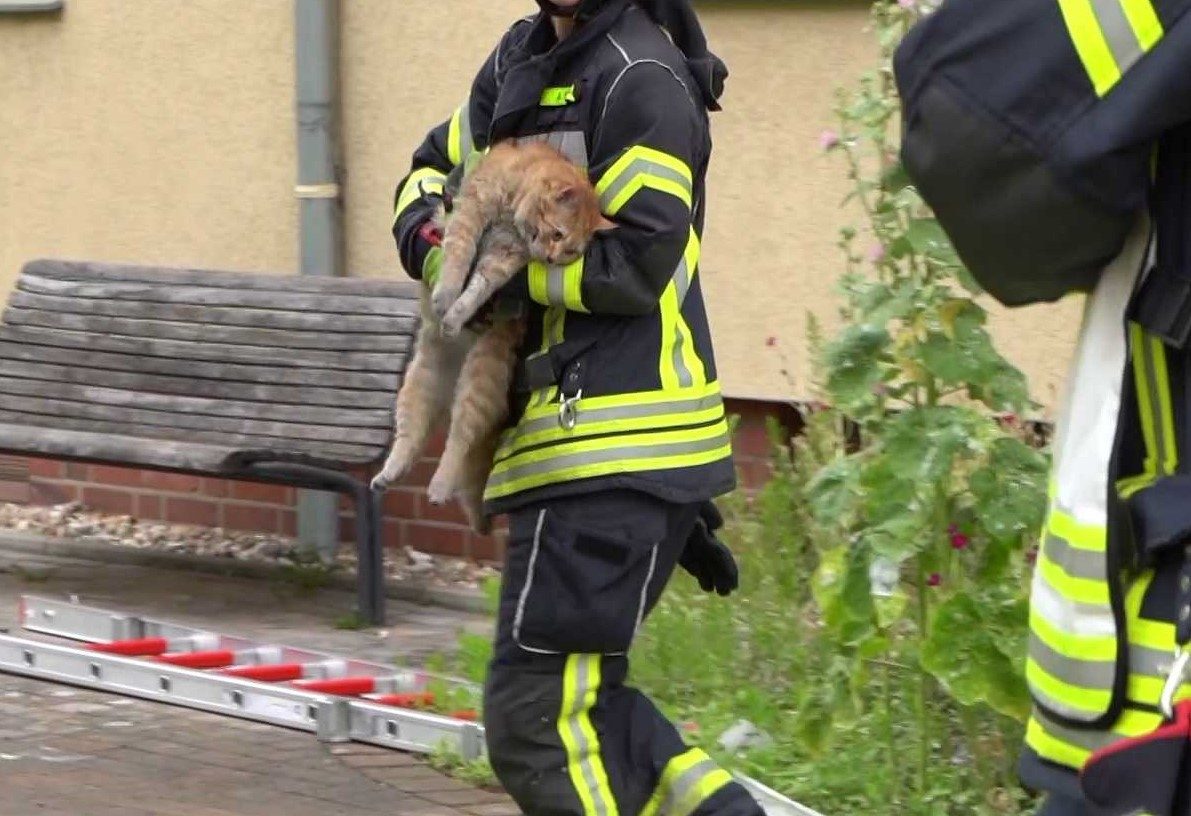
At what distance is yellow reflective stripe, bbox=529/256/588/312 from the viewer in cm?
382

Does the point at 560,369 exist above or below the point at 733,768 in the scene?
above

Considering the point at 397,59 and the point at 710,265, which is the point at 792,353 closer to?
the point at 710,265

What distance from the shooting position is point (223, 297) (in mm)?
7754

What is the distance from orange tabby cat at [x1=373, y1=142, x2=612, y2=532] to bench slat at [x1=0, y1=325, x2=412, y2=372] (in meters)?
3.05

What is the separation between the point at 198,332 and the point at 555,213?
4.14m

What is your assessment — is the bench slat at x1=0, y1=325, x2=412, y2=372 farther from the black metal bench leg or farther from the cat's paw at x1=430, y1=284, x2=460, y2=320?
the cat's paw at x1=430, y1=284, x2=460, y2=320

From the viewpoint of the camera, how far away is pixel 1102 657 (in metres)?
2.16

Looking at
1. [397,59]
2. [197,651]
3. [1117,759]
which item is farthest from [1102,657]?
[397,59]

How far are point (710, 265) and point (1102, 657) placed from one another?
5.09m

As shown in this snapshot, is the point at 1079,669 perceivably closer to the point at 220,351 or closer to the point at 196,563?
the point at 220,351

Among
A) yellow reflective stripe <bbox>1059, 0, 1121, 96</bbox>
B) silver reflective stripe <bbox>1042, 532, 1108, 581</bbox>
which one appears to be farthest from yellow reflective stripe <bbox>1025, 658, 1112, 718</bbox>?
yellow reflective stripe <bbox>1059, 0, 1121, 96</bbox>

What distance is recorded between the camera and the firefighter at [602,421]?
3.86 metres

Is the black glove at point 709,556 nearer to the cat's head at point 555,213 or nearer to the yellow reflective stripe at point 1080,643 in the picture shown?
the cat's head at point 555,213

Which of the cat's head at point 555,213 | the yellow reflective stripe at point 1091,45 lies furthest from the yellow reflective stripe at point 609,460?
the yellow reflective stripe at point 1091,45
